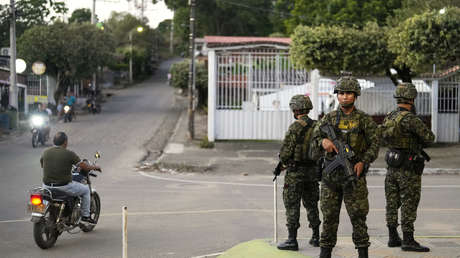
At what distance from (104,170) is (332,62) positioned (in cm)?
838

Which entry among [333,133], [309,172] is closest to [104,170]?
[309,172]

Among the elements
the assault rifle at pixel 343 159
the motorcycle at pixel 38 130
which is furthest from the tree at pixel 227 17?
the assault rifle at pixel 343 159

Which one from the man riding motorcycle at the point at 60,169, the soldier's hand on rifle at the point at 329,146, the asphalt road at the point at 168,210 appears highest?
the soldier's hand on rifle at the point at 329,146

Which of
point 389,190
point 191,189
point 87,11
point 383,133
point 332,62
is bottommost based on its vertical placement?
point 191,189

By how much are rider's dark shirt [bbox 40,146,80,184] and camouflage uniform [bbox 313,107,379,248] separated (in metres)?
3.61

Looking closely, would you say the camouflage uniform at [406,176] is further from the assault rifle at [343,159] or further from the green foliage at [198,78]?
the green foliage at [198,78]

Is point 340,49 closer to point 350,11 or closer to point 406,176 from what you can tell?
point 406,176

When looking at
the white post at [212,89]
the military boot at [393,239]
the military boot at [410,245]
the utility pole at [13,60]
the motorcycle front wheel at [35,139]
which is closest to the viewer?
the military boot at [410,245]

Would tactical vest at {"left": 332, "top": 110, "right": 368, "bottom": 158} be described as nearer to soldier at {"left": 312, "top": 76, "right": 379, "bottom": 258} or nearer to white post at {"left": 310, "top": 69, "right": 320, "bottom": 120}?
soldier at {"left": 312, "top": 76, "right": 379, "bottom": 258}

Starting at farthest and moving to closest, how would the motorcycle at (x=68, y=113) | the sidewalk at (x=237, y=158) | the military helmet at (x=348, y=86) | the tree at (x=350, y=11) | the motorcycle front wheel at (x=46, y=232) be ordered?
1. the tree at (x=350, y=11)
2. the motorcycle at (x=68, y=113)
3. the sidewalk at (x=237, y=158)
4. the motorcycle front wheel at (x=46, y=232)
5. the military helmet at (x=348, y=86)

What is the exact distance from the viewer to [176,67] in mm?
40531

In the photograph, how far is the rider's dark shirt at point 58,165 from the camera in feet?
27.1

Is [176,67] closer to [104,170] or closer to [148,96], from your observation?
[148,96]

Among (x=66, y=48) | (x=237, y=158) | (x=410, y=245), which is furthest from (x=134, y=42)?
(x=410, y=245)
